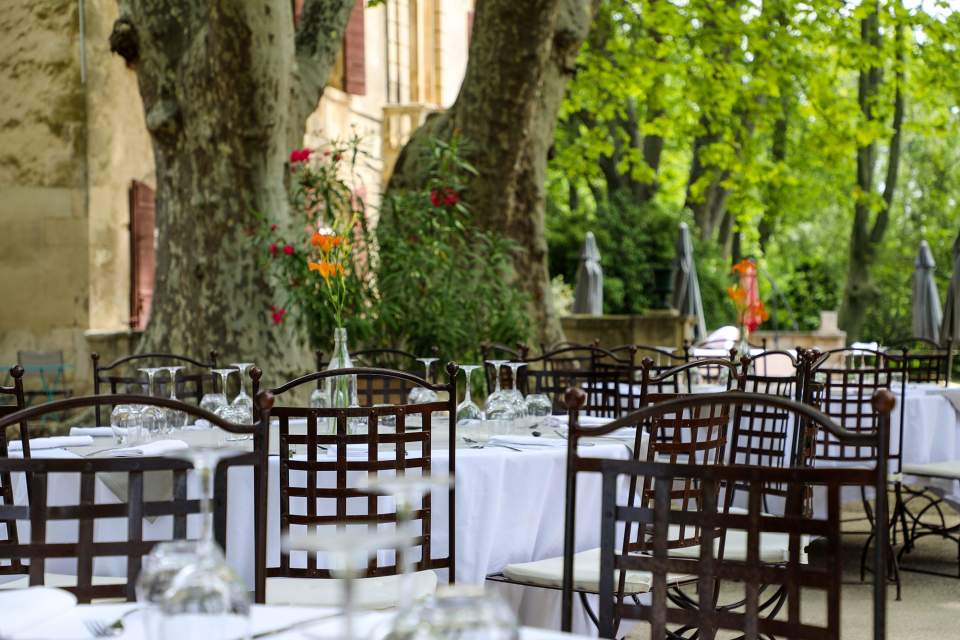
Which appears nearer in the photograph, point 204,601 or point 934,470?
point 204,601

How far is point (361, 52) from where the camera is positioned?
58.4 ft

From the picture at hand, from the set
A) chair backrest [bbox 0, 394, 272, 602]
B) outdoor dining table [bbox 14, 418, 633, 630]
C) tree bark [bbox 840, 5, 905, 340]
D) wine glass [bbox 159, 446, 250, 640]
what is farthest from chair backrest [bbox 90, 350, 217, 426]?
tree bark [bbox 840, 5, 905, 340]

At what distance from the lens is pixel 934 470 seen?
6.27 meters

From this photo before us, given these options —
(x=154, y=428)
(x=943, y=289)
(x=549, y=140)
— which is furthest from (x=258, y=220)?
(x=943, y=289)

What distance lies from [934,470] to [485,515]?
3201 millimetres

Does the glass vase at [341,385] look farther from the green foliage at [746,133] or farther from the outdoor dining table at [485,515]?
the green foliage at [746,133]

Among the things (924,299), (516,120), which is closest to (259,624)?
(516,120)

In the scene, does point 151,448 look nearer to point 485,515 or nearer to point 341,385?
point 341,385

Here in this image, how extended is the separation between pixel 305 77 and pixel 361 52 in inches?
361

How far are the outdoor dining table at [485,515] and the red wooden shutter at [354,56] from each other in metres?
13.8

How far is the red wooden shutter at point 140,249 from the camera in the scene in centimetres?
1393

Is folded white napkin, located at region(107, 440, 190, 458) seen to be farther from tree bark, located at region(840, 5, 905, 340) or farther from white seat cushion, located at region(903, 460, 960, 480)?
tree bark, located at region(840, 5, 905, 340)

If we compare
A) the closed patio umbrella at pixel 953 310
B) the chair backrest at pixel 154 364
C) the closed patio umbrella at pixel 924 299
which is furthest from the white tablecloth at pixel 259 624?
the closed patio umbrella at pixel 924 299

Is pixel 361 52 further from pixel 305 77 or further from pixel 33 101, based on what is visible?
pixel 305 77
